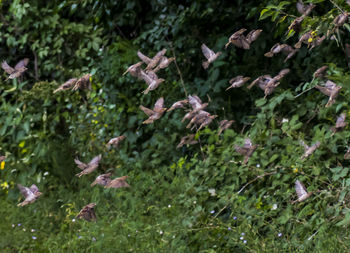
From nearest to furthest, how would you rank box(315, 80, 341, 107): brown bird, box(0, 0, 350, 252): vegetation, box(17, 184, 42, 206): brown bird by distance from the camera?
box(315, 80, 341, 107): brown bird < box(0, 0, 350, 252): vegetation < box(17, 184, 42, 206): brown bird

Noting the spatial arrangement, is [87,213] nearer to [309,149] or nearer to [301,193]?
[301,193]

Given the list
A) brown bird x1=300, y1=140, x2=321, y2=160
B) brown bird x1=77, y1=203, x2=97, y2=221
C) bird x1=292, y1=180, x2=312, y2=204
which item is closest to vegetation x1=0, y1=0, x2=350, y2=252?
brown bird x1=300, y1=140, x2=321, y2=160

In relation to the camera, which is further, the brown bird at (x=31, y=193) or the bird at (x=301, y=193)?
the brown bird at (x=31, y=193)

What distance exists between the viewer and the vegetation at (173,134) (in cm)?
367

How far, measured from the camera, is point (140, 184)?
4422mm

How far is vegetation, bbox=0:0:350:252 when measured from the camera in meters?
3.67

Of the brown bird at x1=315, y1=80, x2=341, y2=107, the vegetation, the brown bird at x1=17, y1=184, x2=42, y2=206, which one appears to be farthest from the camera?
the brown bird at x1=17, y1=184, x2=42, y2=206

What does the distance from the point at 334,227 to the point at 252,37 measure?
128 cm

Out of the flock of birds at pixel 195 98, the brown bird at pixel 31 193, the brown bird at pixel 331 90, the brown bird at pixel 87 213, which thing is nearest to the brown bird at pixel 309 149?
the flock of birds at pixel 195 98

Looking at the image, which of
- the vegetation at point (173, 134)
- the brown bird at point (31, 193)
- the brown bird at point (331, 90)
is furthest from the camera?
the brown bird at point (31, 193)

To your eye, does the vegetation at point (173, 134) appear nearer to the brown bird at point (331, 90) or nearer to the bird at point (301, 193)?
the brown bird at point (331, 90)

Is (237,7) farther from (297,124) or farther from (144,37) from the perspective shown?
(297,124)

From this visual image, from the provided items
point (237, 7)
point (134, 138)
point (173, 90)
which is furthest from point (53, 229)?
point (237, 7)

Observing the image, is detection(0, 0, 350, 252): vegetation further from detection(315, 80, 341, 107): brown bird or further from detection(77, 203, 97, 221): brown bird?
detection(77, 203, 97, 221): brown bird
